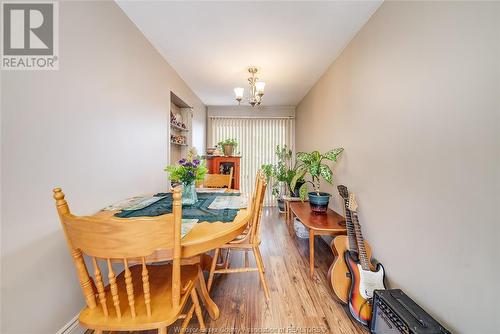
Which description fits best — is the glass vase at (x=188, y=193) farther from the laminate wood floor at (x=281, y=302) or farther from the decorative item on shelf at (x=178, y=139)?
the decorative item on shelf at (x=178, y=139)

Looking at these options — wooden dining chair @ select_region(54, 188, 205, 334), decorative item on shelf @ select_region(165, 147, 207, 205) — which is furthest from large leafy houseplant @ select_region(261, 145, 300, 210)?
wooden dining chair @ select_region(54, 188, 205, 334)

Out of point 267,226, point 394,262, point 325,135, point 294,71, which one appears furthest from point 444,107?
point 267,226

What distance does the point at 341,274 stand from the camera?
1.51 metres

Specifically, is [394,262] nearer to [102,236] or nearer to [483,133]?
[483,133]

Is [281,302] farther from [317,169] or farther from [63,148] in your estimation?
[63,148]

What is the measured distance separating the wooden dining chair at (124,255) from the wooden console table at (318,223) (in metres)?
1.28

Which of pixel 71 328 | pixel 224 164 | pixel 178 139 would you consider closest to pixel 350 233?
pixel 71 328

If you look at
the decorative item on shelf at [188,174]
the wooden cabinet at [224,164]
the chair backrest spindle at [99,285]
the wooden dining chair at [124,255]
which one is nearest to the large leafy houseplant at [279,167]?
the wooden cabinet at [224,164]

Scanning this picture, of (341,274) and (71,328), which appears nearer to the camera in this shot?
(71,328)

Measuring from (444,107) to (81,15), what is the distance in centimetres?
231

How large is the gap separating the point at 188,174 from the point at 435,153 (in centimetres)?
165

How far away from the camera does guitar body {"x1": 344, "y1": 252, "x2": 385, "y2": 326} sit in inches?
52.0

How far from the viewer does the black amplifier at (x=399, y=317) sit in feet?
3.11

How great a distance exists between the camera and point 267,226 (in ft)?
10.9
